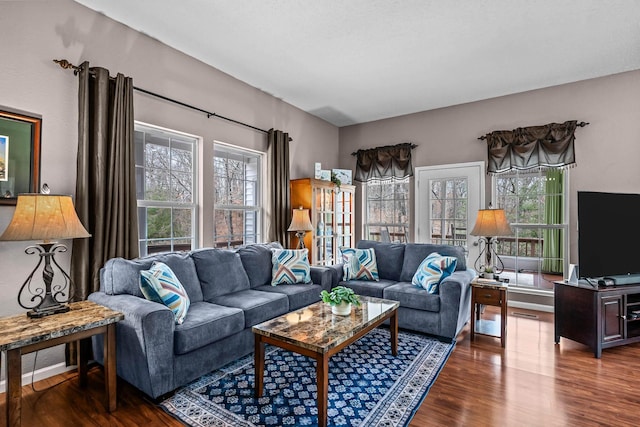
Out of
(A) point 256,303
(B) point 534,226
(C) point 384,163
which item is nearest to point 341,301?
(A) point 256,303

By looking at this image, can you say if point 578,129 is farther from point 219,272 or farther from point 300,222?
point 219,272

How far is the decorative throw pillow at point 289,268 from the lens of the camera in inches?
140

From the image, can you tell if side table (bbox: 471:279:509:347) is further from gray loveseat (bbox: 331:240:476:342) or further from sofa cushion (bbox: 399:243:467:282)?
sofa cushion (bbox: 399:243:467:282)

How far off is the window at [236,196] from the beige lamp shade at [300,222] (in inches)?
19.1

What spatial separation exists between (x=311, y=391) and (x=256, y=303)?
878 millimetres

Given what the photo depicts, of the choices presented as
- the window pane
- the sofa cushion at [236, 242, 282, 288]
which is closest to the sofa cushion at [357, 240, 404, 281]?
the sofa cushion at [236, 242, 282, 288]

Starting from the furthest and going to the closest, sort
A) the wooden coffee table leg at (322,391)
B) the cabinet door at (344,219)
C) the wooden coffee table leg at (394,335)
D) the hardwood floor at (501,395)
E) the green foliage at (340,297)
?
the cabinet door at (344,219) → the wooden coffee table leg at (394,335) → the green foliage at (340,297) → the hardwood floor at (501,395) → the wooden coffee table leg at (322,391)

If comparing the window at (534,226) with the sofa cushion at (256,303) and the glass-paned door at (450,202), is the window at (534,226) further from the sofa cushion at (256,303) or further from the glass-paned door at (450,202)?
the sofa cushion at (256,303)

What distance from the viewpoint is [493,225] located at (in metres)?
3.37

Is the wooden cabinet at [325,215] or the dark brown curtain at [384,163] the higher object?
the dark brown curtain at [384,163]

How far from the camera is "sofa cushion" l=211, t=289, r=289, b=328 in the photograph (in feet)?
8.93

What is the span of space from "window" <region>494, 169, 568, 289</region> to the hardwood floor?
148cm

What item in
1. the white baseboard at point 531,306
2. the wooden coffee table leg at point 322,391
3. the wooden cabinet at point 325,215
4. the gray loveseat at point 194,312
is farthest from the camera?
the wooden cabinet at point 325,215

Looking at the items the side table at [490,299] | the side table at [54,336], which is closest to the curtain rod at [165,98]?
the side table at [54,336]
